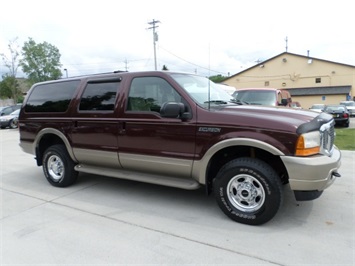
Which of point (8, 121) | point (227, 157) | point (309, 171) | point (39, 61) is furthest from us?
point (39, 61)

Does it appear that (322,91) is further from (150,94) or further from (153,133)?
(153,133)

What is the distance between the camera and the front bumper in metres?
3.08

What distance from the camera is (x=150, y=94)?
4.12 meters

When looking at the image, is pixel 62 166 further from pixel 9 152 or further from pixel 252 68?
pixel 252 68

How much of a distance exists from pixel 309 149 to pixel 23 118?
5084 millimetres

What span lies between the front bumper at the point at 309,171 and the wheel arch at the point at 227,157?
30 centimetres

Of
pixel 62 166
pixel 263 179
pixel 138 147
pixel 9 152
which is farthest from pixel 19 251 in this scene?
pixel 9 152

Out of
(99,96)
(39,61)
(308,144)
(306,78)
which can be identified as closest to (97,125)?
(99,96)

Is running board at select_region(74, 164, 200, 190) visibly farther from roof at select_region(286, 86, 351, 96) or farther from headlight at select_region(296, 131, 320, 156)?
roof at select_region(286, 86, 351, 96)

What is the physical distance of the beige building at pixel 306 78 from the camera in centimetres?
4122

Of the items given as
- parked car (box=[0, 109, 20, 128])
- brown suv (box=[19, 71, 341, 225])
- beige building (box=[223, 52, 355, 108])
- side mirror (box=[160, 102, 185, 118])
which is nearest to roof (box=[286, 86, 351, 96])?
beige building (box=[223, 52, 355, 108])

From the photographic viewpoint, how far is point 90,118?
4.57 meters

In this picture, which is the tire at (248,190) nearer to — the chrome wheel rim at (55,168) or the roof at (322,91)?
the chrome wheel rim at (55,168)

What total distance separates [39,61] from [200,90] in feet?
188
